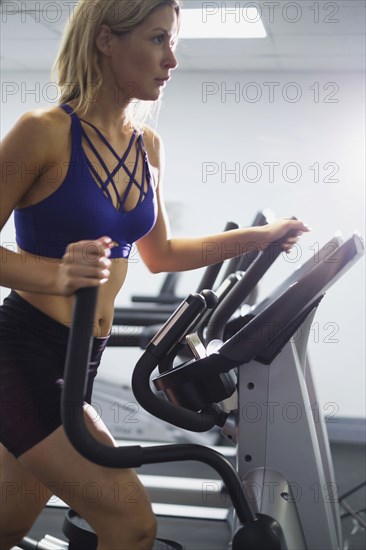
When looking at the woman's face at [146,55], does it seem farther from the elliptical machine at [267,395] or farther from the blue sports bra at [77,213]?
the elliptical machine at [267,395]

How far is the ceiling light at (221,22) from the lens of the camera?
172 inches

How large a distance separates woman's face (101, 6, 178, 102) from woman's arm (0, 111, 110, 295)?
0.64ft

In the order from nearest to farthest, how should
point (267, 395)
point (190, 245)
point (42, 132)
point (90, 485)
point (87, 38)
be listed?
point (90, 485), point (42, 132), point (87, 38), point (267, 395), point (190, 245)

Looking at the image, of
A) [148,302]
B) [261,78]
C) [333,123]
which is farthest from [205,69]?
[148,302]

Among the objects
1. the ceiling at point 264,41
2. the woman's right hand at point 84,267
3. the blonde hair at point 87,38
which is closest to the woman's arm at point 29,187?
the woman's right hand at point 84,267

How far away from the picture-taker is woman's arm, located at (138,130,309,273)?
188 cm

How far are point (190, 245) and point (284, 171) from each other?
3639 mm

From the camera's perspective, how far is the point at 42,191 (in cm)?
154

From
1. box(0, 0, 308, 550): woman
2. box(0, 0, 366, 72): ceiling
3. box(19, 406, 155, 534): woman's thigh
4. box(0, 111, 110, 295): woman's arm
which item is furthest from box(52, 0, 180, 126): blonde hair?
box(0, 0, 366, 72): ceiling

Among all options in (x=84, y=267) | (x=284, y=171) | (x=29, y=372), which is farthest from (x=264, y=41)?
(x=84, y=267)

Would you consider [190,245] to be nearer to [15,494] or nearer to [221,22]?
[15,494]

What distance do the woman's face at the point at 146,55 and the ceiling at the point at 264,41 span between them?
2.64 metres

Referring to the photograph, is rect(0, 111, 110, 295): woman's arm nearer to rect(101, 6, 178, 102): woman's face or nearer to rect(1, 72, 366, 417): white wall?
rect(101, 6, 178, 102): woman's face

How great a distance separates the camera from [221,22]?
4.57 m
